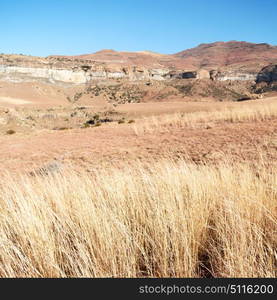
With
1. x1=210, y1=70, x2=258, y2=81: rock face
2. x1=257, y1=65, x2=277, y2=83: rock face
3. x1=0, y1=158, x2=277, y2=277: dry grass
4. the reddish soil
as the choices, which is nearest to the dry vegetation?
x1=0, y1=158, x2=277, y2=277: dry grass

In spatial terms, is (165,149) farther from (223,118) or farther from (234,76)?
(234,76)

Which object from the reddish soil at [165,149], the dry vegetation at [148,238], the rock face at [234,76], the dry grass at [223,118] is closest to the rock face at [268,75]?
the rock face at [234,76]

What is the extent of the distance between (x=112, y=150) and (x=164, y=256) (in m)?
8.29

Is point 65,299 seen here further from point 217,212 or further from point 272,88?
point 272,88

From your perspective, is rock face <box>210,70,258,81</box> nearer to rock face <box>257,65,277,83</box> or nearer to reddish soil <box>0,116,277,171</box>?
rock face <box>257,65,277,83</box>

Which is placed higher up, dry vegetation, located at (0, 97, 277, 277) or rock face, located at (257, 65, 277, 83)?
rock face, located at (257, 65, 277, 83)

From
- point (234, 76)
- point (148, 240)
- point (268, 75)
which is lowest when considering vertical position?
point (148, 240)

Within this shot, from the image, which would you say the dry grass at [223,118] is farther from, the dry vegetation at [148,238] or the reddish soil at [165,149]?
the dry vegetation at [148,238]

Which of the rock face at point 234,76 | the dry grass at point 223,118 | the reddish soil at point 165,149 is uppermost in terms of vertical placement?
the rock face at point 234,76

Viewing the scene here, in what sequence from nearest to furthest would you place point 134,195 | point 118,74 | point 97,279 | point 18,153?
point 97,279
point 134,195
point 18,153
point 118,74

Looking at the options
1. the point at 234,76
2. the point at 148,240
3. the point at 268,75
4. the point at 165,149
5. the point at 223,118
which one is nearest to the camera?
the point at 148,240

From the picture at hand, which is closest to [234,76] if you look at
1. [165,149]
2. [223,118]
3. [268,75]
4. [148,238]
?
[268,75]

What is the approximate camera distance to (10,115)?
106 ft

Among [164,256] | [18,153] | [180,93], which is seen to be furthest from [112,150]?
[180,93]
